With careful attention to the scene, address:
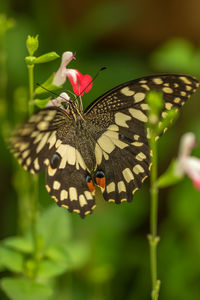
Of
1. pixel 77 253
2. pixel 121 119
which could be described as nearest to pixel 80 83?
pixel 121 119

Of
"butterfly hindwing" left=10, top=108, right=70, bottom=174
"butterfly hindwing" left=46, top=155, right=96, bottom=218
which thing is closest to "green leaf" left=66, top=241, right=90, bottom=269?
"butterfly hindwing" left=46, top=155, right=96, bottom=218

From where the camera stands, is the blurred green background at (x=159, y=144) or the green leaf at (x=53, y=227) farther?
the blurred green background at (x=159, y=144)

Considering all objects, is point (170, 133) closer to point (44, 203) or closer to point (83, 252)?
point (44, 203)

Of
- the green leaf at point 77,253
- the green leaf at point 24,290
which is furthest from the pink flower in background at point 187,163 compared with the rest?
the green leaf at point 77,253

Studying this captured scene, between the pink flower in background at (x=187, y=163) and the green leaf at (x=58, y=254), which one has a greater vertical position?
the pink flower in background at (x=187, y=163)

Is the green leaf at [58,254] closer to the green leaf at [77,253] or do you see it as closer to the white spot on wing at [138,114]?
the green leaf at [77,253]

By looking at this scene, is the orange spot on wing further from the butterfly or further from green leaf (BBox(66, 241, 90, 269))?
green leaf (BBox(66, 241, 90, 269))

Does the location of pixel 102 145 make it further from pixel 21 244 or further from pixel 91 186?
pixel 21 244

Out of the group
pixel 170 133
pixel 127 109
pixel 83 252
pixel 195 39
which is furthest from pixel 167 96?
pixel 195 39

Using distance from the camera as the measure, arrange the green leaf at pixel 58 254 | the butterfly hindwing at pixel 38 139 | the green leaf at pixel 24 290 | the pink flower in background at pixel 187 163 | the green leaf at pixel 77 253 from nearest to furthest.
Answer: the pink flower in background at pixel 187 163 < the butterfly hindwing at pixel 38 139 < the green leaf at pixel 24 290 < the green leaf at pixel 58 254 < the green leaf at pixel 77 253
